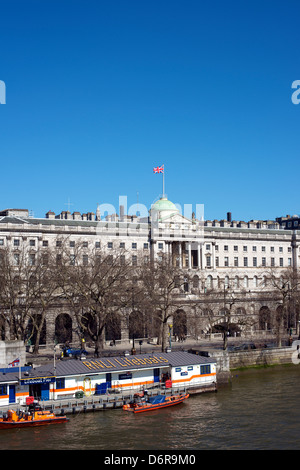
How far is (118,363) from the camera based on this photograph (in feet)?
192

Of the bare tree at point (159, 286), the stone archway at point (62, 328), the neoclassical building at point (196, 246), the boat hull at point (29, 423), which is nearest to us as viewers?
the boat hull at point (29, 423)

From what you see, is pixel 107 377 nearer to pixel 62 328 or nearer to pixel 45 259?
pixel 45 259

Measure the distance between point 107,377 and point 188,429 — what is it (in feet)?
41.3

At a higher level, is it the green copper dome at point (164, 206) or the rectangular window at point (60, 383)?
the green copper dome at point (164, 206)

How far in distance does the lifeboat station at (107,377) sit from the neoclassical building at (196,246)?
969 inches

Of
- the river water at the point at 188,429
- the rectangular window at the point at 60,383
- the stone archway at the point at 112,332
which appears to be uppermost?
the stone archway at the point at 112,332

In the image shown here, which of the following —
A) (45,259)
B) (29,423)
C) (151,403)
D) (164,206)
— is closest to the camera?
(29,423)

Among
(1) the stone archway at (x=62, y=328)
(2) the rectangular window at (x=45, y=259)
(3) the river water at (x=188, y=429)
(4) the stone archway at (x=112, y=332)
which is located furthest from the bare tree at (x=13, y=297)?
A: (3) the river water at (x=188, y=429)

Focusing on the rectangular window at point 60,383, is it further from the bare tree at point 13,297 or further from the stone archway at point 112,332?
the stone archway at point 112,332

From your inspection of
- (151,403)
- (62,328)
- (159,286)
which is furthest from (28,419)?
(159,286)

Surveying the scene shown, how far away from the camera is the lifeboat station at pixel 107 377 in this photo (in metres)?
52.9

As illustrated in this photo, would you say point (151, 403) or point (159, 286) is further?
point (159, 286)

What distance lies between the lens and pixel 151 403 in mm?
53312
